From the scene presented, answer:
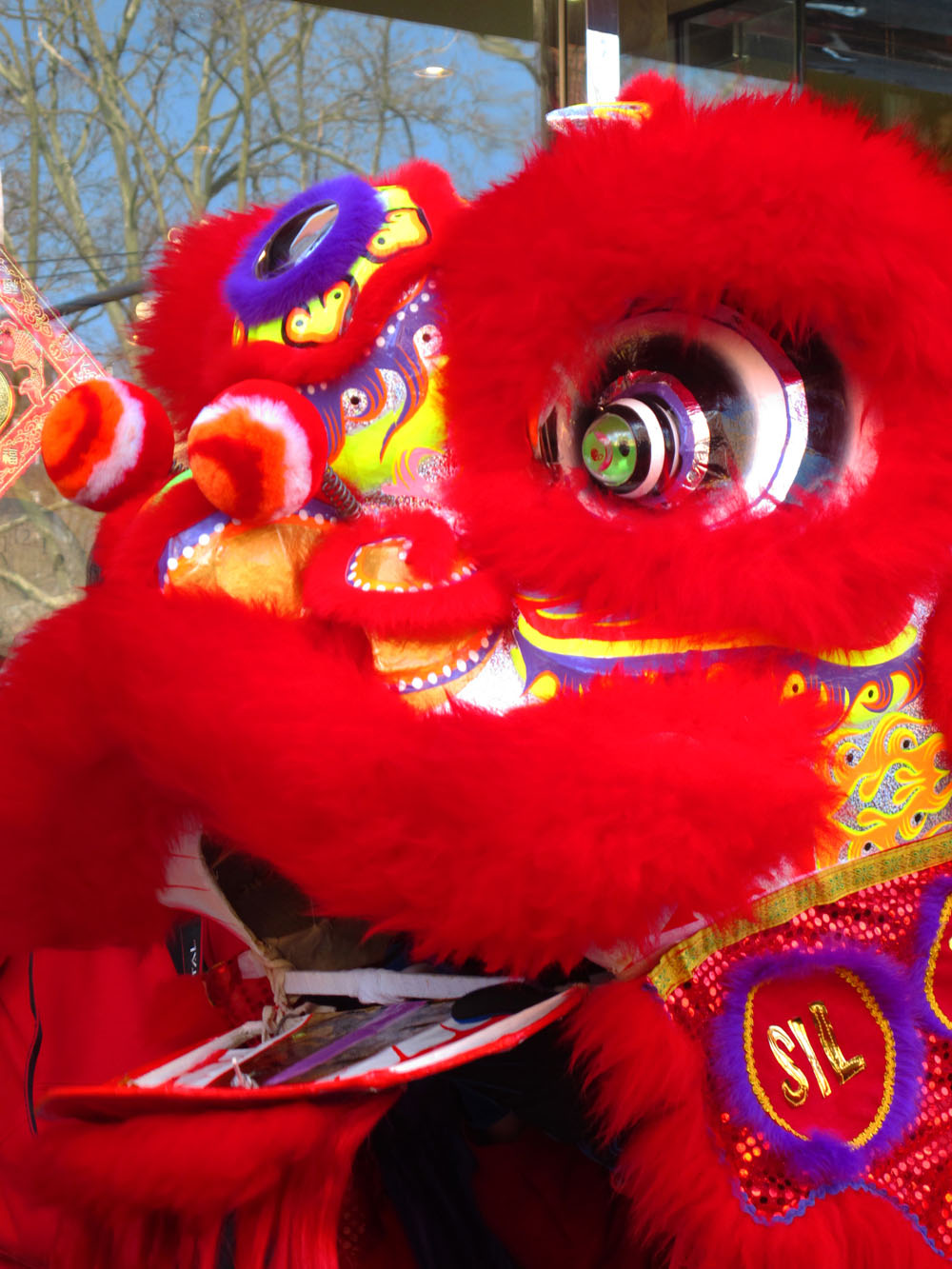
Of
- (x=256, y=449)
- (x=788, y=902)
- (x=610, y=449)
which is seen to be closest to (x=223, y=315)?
(x=256, y=449)

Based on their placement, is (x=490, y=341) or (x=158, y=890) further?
(x=158, y=890)

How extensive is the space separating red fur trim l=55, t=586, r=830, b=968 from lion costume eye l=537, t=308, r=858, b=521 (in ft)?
0.34

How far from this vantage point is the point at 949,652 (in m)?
0.77

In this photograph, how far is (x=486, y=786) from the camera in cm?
67

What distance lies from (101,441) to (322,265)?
171 mm

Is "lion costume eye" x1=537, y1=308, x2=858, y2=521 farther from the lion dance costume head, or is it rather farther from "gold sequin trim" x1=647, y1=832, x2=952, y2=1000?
"gold sequin trim" x1=647, y1=832, x2=952, y2=1000

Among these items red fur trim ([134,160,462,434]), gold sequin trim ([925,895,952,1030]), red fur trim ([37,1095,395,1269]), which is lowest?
red fur trim ([37,1095,395,1269])

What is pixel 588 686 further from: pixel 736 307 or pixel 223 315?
pixel 223 315

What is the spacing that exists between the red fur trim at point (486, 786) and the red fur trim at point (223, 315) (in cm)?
18

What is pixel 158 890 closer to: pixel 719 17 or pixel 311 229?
pixel 311 229

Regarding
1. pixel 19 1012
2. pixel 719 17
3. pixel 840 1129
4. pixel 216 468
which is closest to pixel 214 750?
pixel 216 468

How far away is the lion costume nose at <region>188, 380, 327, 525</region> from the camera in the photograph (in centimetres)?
72

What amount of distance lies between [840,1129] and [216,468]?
0.50 meters

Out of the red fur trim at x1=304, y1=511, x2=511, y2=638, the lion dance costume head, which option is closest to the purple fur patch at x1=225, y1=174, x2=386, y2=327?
the lion dance costume head
